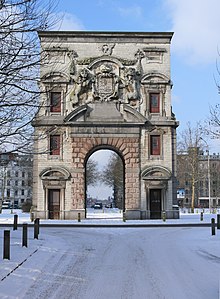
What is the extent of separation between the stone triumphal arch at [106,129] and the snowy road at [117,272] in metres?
18.6

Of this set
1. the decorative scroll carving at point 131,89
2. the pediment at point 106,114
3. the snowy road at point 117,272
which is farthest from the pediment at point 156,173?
the snowy road at point 117,272

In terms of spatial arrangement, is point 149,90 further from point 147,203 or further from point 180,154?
point 180,154

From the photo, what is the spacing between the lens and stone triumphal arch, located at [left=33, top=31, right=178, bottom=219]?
3716cm

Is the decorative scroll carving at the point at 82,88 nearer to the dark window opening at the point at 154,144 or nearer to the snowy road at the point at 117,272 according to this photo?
the dark window opening at the point at 154,144

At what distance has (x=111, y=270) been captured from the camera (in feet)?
40.2

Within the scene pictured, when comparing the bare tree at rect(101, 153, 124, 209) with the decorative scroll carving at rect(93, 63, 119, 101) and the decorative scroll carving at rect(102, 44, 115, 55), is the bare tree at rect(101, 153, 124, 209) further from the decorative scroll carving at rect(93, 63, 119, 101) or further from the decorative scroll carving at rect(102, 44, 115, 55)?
the decorative scroll carving at rect(102, 44, 115, 55)

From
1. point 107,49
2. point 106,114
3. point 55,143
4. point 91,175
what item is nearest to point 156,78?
point 107,49

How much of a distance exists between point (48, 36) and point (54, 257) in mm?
26441

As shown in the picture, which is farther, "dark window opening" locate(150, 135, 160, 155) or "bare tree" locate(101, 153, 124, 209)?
"bare tree" locate(101, 153, 124, 209)

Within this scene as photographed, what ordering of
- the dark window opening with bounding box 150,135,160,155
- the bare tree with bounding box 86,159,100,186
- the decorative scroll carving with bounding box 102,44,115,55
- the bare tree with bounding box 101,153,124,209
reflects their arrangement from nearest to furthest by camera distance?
the dark window opening with bounding box 150,135,160,155 → the decorative scroll carving with bounding box 102,44,115,55 → the bare tree with bounding box 101,153,124,209 → the bare tree with bounding box 86,159,100,186

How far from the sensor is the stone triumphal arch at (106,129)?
1463 inches

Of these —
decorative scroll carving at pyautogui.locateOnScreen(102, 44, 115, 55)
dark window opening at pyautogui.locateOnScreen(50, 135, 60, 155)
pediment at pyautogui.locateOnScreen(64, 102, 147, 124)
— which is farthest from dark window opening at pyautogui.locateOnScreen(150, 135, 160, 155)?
decorative scroll carving at pyautogui.locateOnScreen(102, 44, 115, 55)

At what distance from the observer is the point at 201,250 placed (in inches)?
642

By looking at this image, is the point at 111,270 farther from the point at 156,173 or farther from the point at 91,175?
the point at 91,175
